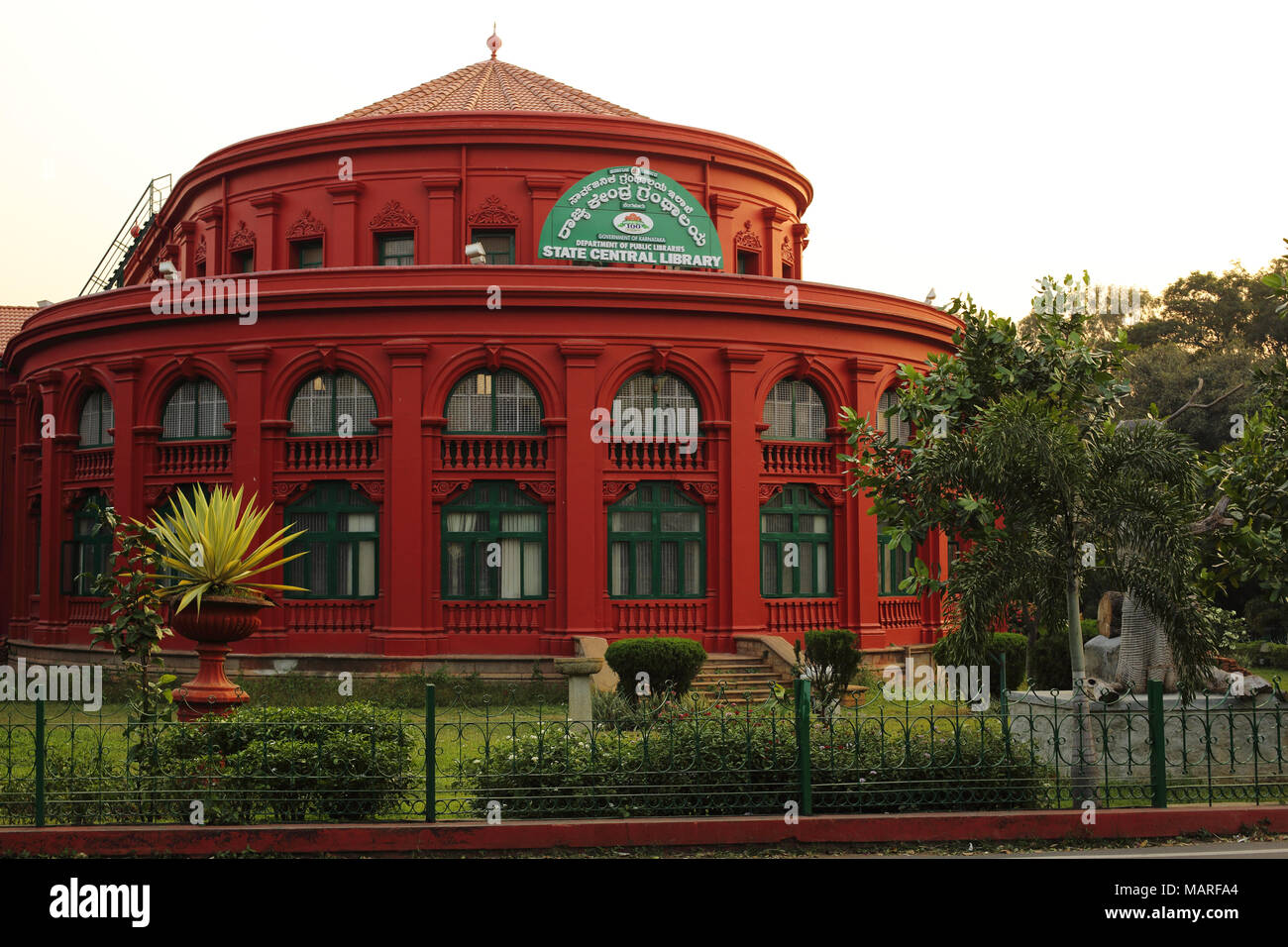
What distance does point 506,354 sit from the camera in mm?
25000

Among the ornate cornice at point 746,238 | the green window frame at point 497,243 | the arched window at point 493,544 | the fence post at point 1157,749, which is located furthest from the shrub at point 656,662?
the ornate cornice at point 746,238

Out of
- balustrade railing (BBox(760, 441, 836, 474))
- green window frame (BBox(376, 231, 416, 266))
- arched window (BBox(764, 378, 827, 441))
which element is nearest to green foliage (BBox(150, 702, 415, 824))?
balustrade railing (BBox(760, 441, 836, 474))

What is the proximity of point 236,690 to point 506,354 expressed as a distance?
12.5 m

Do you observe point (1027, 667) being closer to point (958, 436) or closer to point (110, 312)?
point (958, 436)

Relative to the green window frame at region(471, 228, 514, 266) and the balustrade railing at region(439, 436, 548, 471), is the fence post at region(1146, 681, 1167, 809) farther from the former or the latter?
the green window frame at region(471, 228, 514, 266)

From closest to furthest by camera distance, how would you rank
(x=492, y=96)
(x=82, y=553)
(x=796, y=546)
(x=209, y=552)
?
1. (x=209, y=552)
2. (x=796, y=546)
3. (x=82, y=553)
4. (x=492, y=96)

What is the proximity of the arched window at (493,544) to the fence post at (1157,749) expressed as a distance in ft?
48.6

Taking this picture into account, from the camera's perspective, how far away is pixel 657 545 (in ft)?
83.2

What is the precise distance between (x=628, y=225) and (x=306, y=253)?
29.6 ft

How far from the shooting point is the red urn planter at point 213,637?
13.1 meters

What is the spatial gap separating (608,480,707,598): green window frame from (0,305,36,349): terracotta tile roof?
2660cm

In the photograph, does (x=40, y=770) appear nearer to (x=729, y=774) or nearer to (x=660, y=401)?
(x=729, y=774)

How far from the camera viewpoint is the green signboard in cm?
2764

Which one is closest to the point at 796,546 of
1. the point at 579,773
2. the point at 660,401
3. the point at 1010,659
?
the point at 660,401
